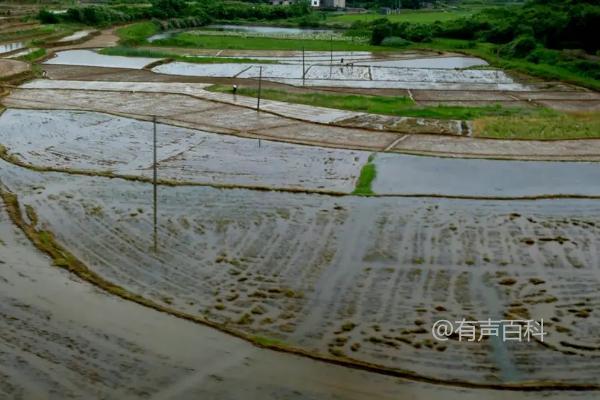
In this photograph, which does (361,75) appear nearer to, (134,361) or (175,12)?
(134,361)

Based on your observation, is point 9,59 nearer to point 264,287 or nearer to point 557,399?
point 264,287

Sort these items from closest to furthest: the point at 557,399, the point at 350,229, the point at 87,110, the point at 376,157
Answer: the point at 557,399 < the point at 350,229 < the point at 376,157 < the point at 87,110

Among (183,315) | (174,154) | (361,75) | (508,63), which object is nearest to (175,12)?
(361,75)

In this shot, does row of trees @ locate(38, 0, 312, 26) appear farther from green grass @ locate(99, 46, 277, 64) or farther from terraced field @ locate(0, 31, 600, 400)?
terraced field @ locate(0, 31, 600, 400)

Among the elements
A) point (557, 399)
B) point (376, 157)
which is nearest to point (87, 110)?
point (376, 157)

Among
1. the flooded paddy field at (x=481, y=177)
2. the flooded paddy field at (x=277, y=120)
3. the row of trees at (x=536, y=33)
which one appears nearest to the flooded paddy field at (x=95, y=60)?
the flooded paddy field at (x=277, y=120)

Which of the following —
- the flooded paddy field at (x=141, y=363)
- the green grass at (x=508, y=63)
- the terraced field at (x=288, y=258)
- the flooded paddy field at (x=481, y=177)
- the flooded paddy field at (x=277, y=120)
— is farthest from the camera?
the green grass at (x=508, y=63)

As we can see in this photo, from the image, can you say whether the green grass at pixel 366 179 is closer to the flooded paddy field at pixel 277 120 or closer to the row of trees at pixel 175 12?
the flooded paddy field at pixel 277 120
